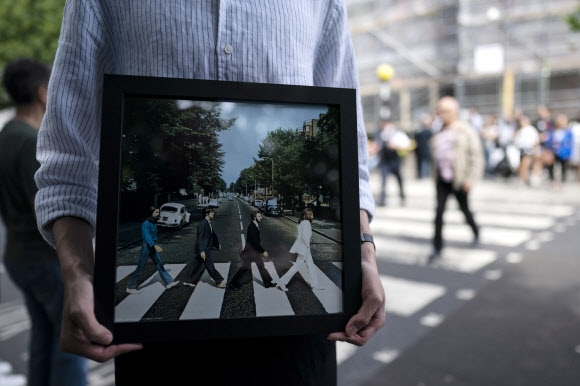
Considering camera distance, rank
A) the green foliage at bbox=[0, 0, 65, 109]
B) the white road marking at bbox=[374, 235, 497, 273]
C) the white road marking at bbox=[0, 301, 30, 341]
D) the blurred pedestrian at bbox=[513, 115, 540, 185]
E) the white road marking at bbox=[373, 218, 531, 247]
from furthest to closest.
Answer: the green foliage at bbox=[0, 0, 65, 109]
the blurred pedestrian at bbox=[513, 115, 540, 185]
the white road marking at bbox=[373, 218, 531, 247]
the white road marking at bbox=[374, 235, 497, 273]
the white road marking at bbox=[0, 301, 30, 341]

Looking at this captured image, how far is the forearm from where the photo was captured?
1.08 meters

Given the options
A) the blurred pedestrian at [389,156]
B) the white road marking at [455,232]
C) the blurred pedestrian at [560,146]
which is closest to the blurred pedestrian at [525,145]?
the blurred pedestrian at [560,146]

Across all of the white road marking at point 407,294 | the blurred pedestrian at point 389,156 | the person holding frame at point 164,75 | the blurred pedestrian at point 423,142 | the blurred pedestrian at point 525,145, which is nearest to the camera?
the person holding frame at point 164,75

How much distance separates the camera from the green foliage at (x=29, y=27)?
959 inches

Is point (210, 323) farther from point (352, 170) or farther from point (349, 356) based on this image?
point (349, 356)

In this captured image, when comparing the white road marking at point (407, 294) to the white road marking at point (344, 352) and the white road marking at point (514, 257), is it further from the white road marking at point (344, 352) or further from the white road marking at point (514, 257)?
the white road marking at point (514, 257)

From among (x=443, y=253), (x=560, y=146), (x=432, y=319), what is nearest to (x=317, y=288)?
(x=432, y=319)

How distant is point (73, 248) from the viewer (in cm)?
112

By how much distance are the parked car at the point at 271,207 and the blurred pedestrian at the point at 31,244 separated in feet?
6.59

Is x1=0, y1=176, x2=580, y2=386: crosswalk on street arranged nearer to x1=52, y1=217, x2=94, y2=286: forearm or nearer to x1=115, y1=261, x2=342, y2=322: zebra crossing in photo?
x1=115, y1=261, x2=342, y2=322: zebra crossing in photo

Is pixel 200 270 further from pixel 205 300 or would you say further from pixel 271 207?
pixel 271 207

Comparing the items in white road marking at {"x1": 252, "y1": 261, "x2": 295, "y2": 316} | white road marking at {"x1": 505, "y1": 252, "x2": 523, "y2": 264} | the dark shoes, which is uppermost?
white road marking at {"x1": 252, "y1": 261, "x2": 295, "y2": 316}

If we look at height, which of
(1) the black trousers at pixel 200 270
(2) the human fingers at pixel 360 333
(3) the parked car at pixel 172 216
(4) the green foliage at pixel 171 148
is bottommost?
(2) the human fingers at pixel 360 333

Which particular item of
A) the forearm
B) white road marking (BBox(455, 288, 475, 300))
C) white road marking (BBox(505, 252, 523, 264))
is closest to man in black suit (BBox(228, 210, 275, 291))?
the forearm
